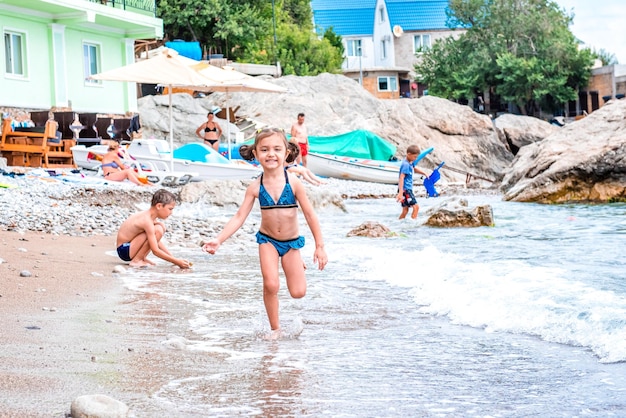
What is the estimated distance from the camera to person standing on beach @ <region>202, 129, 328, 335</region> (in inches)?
203

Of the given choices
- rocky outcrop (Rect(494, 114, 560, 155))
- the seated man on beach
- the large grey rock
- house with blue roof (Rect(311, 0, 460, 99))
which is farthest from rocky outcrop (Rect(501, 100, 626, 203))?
house with blue roof (Rect(311, 0, 460, 99))

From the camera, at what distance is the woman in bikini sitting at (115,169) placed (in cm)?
1594

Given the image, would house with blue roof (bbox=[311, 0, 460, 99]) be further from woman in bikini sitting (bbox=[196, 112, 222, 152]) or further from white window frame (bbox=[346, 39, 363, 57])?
woman in bikini sitting (bbox=[196, 112, 222, 152])

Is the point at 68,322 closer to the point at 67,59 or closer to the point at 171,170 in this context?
the point at 171,170

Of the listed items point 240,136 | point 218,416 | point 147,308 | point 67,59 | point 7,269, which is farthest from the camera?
point 240,136

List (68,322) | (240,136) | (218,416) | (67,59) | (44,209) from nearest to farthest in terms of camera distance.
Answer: (218,416) < (68,322) < (44,209) < (67,59) < (240,136)

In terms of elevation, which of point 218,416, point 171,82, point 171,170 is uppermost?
point 171,82

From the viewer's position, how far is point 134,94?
27.9 m

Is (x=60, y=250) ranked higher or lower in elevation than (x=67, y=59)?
lower

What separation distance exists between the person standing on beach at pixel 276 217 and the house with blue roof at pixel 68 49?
18.7 m

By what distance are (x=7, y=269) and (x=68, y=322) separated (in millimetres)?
1962

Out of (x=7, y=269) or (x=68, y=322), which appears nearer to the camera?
(x=68, y=322)

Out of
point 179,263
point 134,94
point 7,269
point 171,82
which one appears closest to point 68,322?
point 7,269

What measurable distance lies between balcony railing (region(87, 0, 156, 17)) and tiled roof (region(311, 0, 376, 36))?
1556 inches
